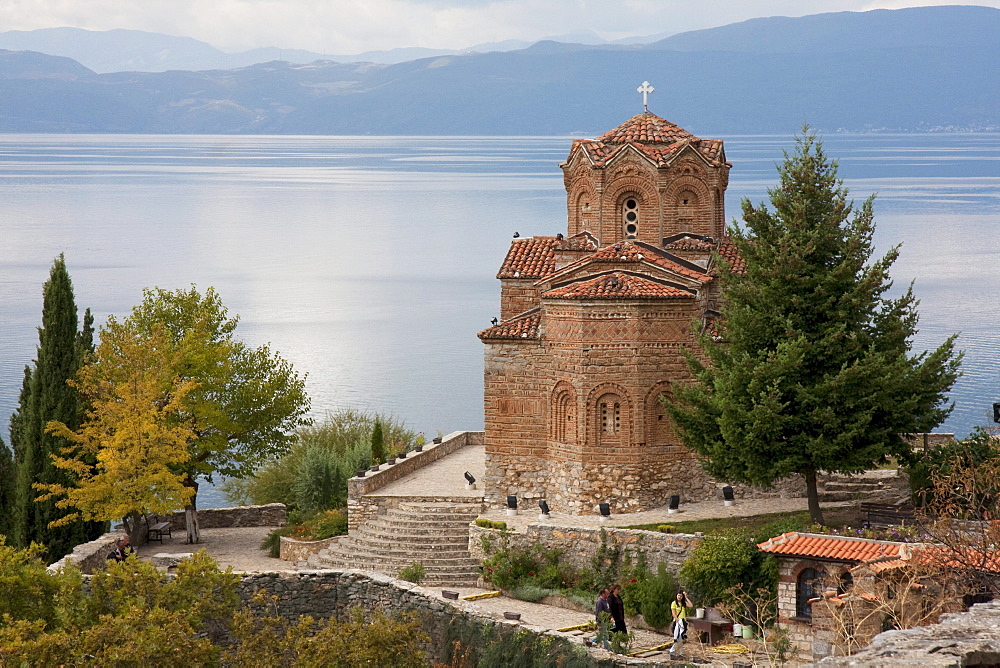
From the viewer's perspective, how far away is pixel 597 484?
26.8m

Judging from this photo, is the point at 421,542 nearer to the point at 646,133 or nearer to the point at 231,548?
the point at 231,548

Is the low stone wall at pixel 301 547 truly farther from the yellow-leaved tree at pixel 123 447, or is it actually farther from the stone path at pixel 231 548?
the yellow-leaved tree at pixel 123 447

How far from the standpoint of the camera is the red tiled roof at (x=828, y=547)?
66.8 feet

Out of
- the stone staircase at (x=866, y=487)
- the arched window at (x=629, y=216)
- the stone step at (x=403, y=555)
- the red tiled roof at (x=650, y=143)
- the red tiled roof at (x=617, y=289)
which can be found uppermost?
the red tiled roof at (x=650, y=143)

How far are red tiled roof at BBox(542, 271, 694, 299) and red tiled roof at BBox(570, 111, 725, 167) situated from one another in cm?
349

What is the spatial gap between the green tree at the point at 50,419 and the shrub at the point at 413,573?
7660 millimetres

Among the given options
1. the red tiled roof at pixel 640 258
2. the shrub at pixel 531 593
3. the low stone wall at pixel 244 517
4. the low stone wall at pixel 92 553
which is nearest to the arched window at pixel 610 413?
the red tiled roof at pixel 640 258

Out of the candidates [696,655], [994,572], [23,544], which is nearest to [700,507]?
[696,655]

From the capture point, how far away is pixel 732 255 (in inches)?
1135

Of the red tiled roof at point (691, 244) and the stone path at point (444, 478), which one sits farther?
the red tiled roof at point (691, 244)

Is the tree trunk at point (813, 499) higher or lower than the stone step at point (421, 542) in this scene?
higher

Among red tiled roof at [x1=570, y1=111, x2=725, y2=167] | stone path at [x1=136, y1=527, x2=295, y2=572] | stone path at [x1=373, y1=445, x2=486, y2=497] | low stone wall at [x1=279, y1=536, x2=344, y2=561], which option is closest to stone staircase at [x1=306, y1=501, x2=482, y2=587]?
low stone wall at [x1=279, y1=536, x2=344, y2=561]

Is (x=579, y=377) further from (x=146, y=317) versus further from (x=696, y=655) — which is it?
(x=146, y=317)

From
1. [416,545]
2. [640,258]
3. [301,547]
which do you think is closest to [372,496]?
[301,547]
